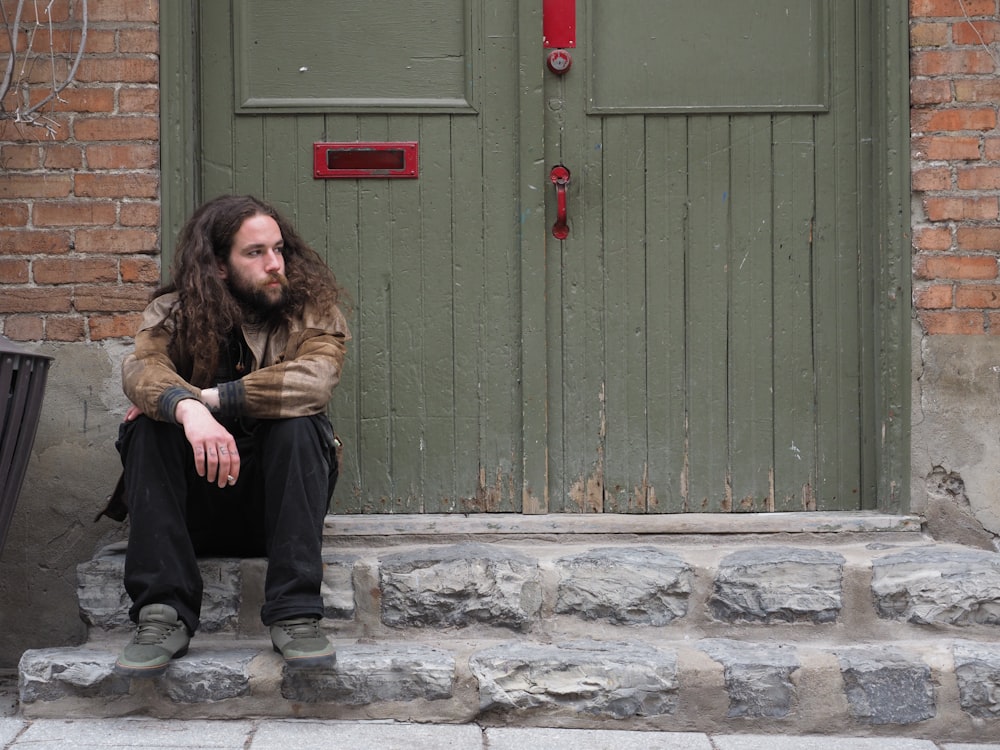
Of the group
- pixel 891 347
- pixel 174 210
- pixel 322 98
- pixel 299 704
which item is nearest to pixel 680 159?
pixel 891 347

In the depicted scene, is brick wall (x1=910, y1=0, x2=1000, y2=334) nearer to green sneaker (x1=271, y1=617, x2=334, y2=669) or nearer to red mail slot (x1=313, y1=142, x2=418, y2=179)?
red mail slot (x1=313, y1=142, x2=418, y2=179)

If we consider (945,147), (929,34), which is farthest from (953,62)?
(945,147)

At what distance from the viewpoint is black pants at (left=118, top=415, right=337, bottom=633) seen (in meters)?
2.98

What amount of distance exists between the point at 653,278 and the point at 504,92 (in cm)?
79

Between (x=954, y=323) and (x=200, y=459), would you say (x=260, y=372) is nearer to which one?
(x=200, y=459)

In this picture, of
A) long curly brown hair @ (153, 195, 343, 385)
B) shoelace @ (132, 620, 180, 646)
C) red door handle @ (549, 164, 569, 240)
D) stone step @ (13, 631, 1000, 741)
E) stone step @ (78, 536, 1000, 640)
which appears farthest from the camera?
red door handle @ (549, 164, 569, 240)

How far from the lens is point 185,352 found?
327cm

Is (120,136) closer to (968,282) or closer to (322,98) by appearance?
(322,98)

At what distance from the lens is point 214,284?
10.6 ft

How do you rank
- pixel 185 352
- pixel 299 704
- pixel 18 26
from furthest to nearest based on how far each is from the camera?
pixel 18 26 < pixel 185 352 < pixel 299 704

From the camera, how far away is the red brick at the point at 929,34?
3707mm

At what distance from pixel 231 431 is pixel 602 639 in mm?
1202

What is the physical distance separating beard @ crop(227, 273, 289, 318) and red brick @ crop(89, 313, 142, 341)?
0.55 meters

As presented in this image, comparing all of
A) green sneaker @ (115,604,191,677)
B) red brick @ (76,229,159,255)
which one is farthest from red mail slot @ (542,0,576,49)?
green sneaker @ (115,604,191,677)
